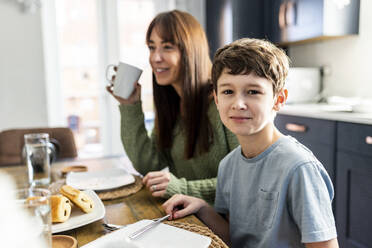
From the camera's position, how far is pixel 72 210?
33.2 inches

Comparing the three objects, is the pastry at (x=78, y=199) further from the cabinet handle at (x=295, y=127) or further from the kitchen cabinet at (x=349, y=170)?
the cabinet handle at (x=295, y=127)

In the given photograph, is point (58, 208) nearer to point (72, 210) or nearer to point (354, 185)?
point (72, 210)

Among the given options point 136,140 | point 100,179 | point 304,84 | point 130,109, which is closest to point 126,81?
point 130,109

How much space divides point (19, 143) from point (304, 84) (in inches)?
87.0

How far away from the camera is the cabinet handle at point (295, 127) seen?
2269 mm

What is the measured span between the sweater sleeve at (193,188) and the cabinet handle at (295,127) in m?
1.33

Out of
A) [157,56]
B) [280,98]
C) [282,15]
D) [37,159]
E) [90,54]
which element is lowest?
[37,159]

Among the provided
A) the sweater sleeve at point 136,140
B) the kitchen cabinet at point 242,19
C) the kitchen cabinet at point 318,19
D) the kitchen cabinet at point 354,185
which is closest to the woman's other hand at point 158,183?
the sweater sleeve at point 136,140

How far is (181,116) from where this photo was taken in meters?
1.48

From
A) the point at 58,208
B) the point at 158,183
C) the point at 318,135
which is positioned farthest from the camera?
the point at 318,135

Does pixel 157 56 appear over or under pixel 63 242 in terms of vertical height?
over

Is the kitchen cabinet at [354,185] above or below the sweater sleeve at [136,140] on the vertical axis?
below

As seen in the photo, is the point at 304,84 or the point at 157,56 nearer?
the point at 157,56

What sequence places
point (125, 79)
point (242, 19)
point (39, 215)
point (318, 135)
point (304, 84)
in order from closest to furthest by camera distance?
point (39, 215) → point (125, 79) → point (318, 135) → point (304, 84) → point (242, 19)
